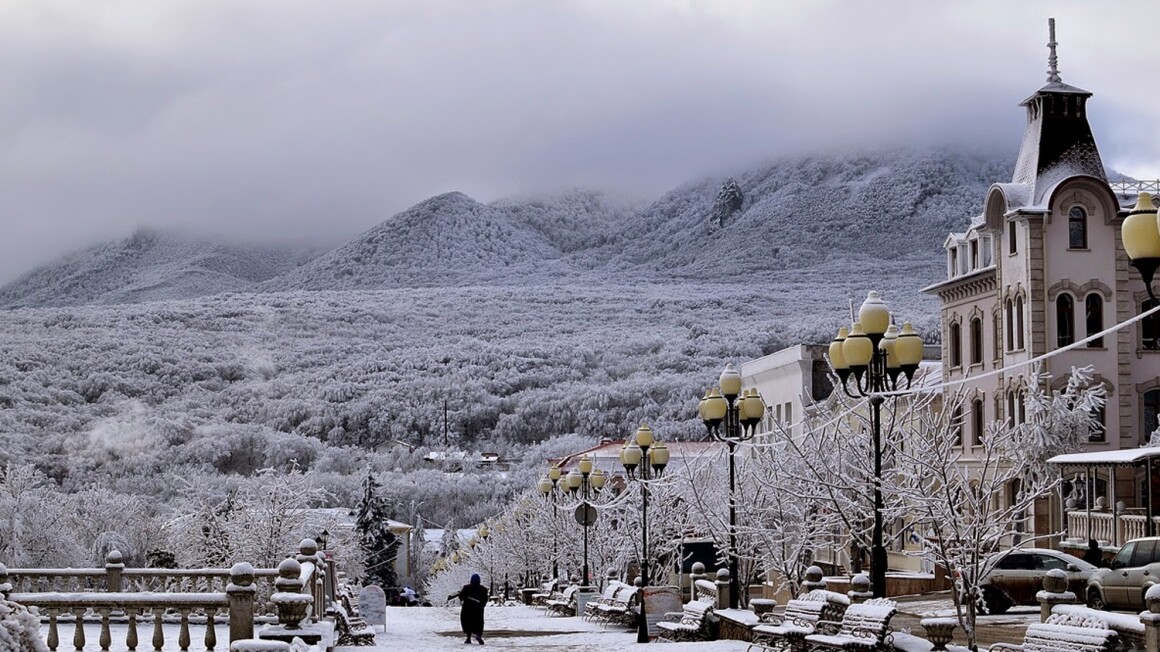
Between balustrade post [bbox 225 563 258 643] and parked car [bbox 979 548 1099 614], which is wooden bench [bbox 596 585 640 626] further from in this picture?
balustrade post [bbox 225 563 258 643]

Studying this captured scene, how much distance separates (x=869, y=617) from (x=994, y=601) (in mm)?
10776

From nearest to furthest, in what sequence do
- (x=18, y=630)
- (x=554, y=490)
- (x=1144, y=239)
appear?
(x=1144, y=239) < (x=18, y=630) < (x=554, y=490)

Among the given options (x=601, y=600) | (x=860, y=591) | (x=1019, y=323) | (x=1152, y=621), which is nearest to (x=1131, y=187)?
(x=1019, y=323)

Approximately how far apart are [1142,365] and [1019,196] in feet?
20.0

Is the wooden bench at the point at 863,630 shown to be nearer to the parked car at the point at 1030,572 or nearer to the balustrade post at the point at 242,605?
the balustrade post at the point at 242,605

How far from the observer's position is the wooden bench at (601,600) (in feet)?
123

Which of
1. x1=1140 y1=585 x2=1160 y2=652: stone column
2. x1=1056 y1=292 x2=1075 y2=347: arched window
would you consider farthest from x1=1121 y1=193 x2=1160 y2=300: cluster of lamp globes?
x1=1056 y1=292 x2=1075 y2=347: arched window

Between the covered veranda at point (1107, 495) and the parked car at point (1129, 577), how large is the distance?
828 centimetres

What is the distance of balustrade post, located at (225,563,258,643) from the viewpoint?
22266 millimetres

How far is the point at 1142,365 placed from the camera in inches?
2002

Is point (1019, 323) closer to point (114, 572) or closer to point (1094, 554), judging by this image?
point (1094, 554)

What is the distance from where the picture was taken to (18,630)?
1819 cm

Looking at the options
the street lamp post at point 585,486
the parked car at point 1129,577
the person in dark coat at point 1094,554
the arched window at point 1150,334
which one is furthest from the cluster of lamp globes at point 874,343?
the arched window at point 1150,334

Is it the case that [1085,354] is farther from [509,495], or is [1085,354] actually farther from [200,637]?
[509,495]
